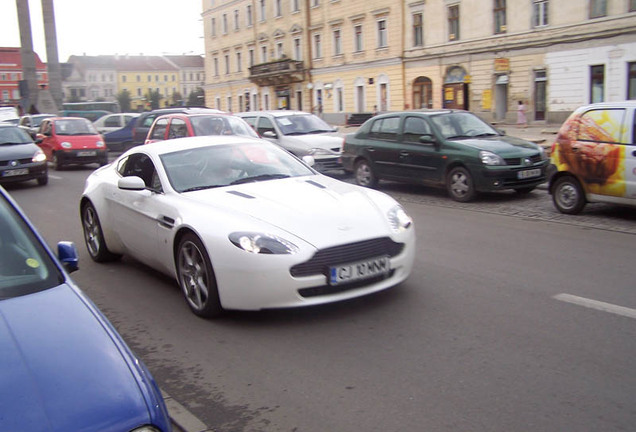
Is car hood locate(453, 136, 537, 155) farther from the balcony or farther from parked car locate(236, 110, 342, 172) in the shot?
the balcony

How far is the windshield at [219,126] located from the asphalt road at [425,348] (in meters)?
7.60

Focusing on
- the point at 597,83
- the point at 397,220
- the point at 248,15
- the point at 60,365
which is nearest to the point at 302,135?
the point at 397,220

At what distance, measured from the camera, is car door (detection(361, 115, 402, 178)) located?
12.8 m

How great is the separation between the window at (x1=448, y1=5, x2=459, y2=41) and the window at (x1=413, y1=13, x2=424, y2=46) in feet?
8.49

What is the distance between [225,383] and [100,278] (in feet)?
10.6

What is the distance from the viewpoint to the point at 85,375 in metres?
2.39

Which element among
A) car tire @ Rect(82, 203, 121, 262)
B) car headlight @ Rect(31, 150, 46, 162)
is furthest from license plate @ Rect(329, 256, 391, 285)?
car headlight @ Rect(31, 150, 46, 162)

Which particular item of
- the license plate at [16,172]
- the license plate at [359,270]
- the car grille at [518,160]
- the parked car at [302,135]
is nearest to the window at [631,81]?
the parked car at [302,135]

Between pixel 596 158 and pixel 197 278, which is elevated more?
pixel 596 158

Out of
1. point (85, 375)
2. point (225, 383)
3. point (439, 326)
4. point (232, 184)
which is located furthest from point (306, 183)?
point (85, 375)

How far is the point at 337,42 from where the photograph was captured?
162 ft

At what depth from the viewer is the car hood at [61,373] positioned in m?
2.17

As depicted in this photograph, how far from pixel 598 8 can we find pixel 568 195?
24270 millimetres

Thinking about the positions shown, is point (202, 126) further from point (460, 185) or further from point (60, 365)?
point (60, 365)
